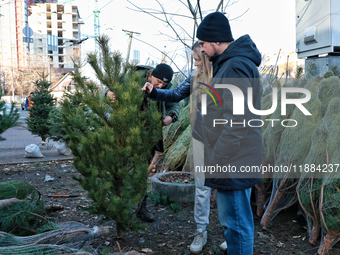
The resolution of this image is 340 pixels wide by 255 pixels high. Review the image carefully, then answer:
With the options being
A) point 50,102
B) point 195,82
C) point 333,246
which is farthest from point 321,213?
point 50,102

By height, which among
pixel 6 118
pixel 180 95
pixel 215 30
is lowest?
pixel 6 118

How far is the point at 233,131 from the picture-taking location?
1.92 meters

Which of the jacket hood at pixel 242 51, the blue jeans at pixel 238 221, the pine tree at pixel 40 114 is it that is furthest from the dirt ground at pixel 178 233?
the pine tree at pixel 40 114

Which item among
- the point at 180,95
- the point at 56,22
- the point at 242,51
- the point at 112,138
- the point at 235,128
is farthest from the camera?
the point at 56,22

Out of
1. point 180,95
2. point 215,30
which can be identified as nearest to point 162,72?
point 180,95

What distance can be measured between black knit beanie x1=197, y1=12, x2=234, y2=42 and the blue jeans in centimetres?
112

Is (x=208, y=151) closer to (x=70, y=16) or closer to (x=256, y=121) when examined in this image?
(x=256, y=121)

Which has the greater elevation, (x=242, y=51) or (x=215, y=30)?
(x=215, y=30)

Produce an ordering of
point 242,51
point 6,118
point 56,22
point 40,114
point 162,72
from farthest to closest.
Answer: point 56,22 → point 40,114 → point 6,118 → point 162,72 → point 242,51

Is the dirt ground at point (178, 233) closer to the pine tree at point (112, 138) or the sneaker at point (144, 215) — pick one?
the sneaker at point (144, 215)

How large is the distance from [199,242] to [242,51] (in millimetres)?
1802

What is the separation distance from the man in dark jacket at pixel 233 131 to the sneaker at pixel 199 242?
67 centimetres

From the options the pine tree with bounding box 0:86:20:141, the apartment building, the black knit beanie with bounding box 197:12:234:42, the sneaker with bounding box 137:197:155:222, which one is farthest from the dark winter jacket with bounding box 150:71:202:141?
the apartment building

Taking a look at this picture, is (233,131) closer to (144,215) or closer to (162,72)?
(162,72)
